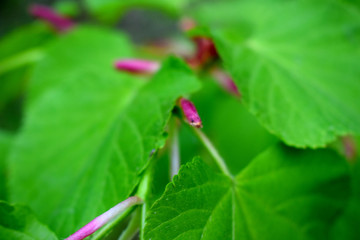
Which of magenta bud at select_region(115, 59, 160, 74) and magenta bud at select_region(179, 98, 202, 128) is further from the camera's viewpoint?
magenta bud at select_region(115, 59, 160, 74)

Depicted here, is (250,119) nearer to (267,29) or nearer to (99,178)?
(267,29)

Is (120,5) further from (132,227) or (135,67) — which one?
(132,227)

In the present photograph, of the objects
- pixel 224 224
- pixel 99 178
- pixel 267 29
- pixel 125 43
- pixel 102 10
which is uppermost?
pixel 102 10

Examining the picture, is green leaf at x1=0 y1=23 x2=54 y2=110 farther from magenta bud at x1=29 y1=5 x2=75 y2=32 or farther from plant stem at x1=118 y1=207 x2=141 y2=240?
plant stem at x1=118 y1=207 x2=141 y2=240

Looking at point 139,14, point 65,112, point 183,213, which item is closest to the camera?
point 183,213

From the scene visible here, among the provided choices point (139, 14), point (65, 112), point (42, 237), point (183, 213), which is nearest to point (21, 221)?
point (42, 237)

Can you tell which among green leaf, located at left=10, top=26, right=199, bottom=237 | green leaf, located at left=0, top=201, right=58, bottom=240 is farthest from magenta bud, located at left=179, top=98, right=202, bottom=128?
green leaf, located at left=0, top=201, right=58, bottom=240
